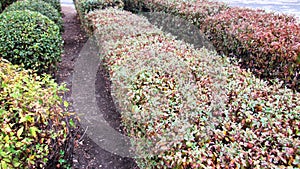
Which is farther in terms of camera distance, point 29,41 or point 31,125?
point 29,41

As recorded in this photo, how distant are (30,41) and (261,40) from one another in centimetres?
359

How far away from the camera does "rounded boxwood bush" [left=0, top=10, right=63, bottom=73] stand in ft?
14.6

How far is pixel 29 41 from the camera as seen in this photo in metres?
4.48

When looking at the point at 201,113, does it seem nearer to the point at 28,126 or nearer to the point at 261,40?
the point at 28,126

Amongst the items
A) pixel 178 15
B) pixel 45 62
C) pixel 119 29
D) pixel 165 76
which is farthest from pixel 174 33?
pixel 165 76

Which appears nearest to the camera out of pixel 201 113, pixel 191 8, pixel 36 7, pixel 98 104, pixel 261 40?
pixel 201 113

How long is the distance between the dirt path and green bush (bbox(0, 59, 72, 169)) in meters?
0.67

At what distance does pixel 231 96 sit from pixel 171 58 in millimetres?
913

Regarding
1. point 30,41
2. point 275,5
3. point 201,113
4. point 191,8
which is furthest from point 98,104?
point 275,5

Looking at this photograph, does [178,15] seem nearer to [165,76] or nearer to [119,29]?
[119,29]

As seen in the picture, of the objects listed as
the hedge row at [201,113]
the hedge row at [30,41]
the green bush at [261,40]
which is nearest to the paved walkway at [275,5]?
the green bush at [261,40]

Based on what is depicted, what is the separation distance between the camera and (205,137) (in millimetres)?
1888

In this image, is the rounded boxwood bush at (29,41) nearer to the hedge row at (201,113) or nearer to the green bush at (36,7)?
the green bush at (36,7)

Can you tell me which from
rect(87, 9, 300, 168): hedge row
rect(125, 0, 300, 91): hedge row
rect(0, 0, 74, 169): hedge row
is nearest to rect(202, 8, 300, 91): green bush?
rect(125, 0, 300, 91): hedge row
